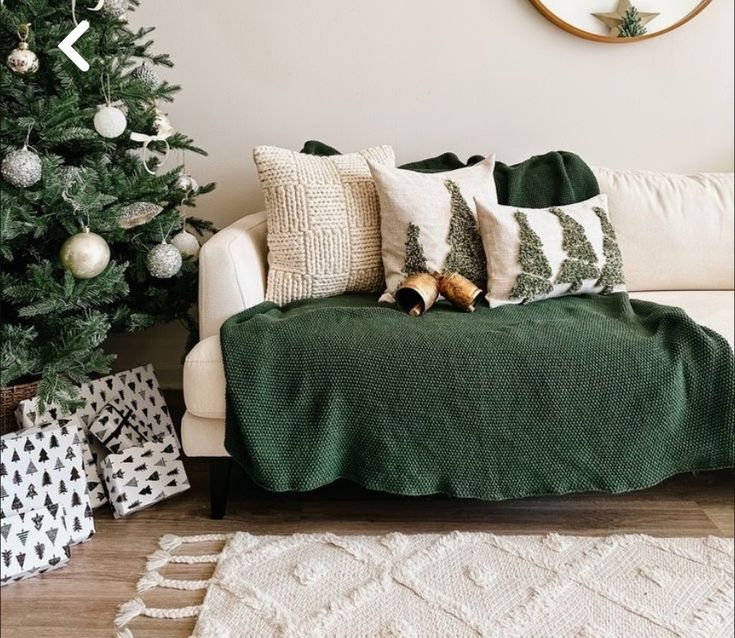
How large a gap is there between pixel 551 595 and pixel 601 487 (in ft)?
0.66

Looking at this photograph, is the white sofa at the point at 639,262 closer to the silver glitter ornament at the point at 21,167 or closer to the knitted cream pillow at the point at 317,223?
the knitted cream pillow at the point at 317,223

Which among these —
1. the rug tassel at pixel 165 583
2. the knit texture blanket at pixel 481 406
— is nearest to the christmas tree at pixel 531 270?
the knit texture blanket at pixel 481 406

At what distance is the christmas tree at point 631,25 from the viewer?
0.65m

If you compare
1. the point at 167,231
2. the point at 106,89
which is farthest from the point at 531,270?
the point at 106,89

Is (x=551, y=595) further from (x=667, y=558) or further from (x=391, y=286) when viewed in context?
(x=391, y=286)

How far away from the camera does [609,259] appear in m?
1.00

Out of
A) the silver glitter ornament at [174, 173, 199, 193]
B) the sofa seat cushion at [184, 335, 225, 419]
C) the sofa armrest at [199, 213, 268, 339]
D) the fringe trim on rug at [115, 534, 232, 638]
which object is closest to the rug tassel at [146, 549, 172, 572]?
the fringe trim on rug at [115, 534, 232, 638]

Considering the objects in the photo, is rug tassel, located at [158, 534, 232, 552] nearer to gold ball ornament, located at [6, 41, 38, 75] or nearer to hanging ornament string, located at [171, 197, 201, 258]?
hanging ornament string, located at [171, 197, 201, 258]

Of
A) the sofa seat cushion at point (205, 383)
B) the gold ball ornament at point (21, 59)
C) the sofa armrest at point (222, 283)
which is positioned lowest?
the sofa seat cushion at point (205, 383)

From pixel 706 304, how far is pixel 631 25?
29 centimetres

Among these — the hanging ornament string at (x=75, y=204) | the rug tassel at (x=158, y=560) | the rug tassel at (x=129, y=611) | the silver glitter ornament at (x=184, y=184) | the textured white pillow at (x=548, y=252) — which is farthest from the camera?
the silver glitter ornament at (x=184, y=184)

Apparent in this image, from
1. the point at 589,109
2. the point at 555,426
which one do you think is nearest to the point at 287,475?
the point at 555,426

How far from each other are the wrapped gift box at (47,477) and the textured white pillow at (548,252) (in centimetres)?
70

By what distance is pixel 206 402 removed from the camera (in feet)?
3.34
